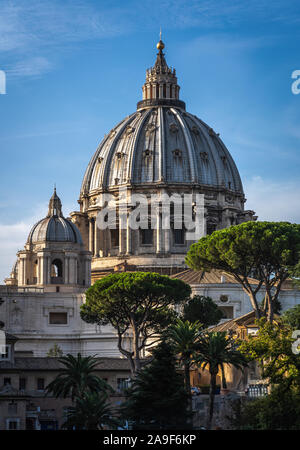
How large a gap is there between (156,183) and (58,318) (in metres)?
29.6

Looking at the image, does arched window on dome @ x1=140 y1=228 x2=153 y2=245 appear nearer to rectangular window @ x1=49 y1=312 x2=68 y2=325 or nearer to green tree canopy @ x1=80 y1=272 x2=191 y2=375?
rectangular window @ x1=49 y1=312 x2=68 y2=325

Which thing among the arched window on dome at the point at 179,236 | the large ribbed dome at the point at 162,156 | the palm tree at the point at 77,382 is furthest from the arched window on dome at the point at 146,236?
the palm tree at the point at 77,382

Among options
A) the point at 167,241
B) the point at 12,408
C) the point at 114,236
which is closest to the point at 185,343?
the point at 12,408

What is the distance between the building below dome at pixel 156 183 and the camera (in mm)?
134250

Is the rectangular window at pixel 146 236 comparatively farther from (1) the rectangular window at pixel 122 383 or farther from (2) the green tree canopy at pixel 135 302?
(1) the rectangular window at pixel 122 383

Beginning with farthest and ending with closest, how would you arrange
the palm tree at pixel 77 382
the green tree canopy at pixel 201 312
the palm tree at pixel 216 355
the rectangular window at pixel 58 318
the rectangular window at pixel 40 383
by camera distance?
the rectangular window at pixel 58 318 → the green tree canopy at pixel 201 312 → the rectangular window at pixel 40 383 → the palm tree at pixel 216 355 → the palm tree at pixel 77 382

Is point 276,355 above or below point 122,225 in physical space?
below

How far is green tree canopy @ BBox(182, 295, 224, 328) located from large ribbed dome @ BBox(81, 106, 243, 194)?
4465 cm

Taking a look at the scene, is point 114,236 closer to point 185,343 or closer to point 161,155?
point 161,155

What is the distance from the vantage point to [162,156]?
455ft

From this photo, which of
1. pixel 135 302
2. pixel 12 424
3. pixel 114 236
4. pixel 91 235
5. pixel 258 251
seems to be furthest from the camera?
pixel 91 235

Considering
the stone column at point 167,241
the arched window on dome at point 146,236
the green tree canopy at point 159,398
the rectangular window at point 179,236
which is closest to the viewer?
the green tree canopy at point 159,398

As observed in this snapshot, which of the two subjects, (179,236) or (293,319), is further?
(179,236)
